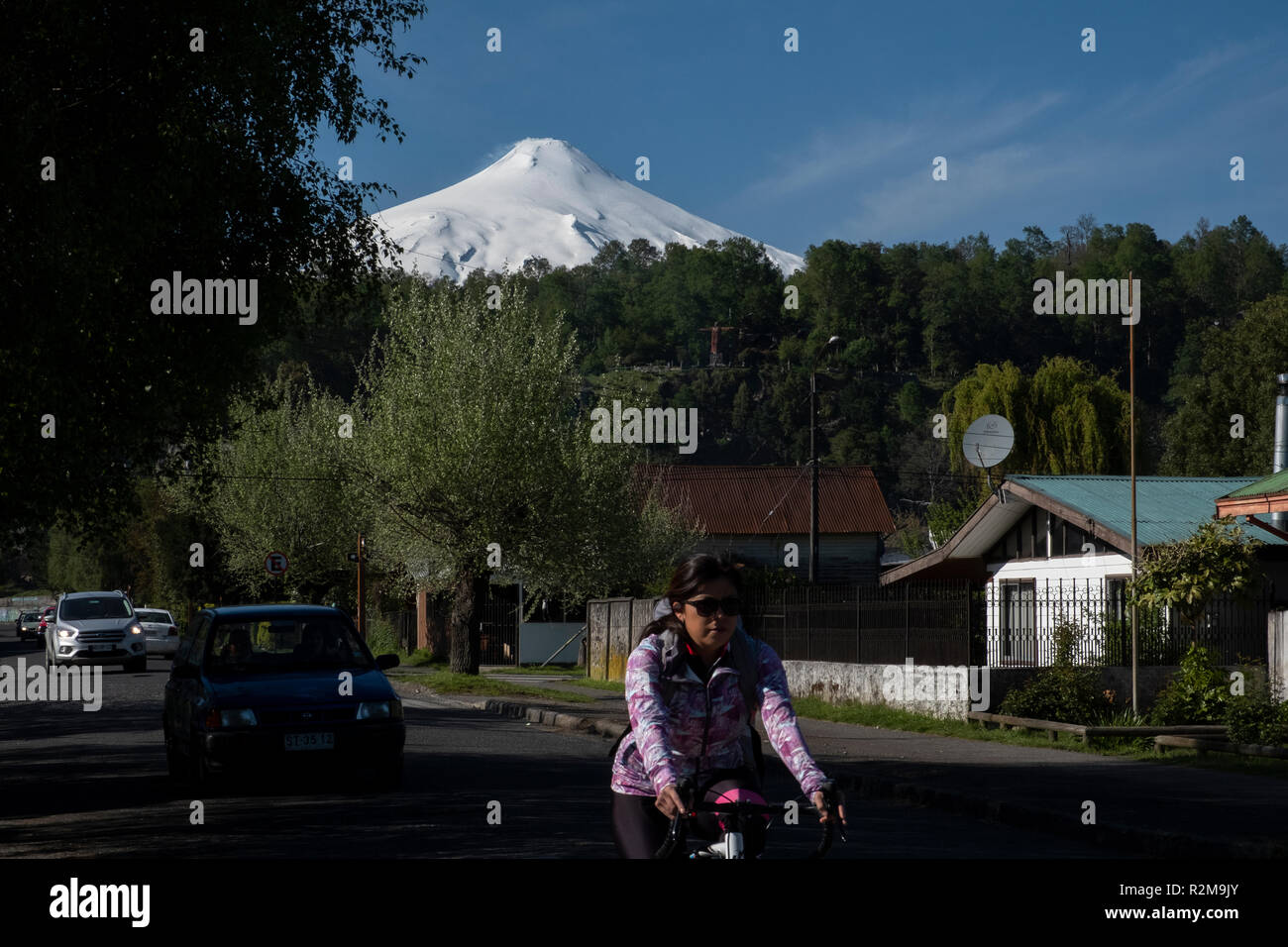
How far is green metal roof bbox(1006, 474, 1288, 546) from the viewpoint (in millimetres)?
25016

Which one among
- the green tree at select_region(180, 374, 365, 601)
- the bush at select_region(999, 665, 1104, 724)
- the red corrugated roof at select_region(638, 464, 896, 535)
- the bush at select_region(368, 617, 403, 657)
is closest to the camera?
the bush at select_region(999, 665, 1104, 724)

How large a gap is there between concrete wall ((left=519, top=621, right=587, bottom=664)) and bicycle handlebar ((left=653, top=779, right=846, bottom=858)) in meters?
40.6

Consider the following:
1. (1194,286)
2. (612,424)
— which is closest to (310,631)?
(612,424)

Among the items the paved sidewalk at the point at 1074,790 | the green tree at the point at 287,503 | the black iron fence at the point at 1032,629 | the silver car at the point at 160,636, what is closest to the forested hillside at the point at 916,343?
the green tree at the point at 287,503

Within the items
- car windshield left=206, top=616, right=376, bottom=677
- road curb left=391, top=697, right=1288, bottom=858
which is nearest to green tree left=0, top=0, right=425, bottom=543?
car windshield left=206, top=616, right=376, bottom=677

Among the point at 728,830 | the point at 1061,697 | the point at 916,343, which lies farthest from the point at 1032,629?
the point at 916,343

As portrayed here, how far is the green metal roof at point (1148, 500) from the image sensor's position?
2502cm

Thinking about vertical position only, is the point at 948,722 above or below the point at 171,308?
below

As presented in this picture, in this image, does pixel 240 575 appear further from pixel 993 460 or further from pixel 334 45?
pixel 334 45

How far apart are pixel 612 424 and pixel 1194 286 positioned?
91716 mm

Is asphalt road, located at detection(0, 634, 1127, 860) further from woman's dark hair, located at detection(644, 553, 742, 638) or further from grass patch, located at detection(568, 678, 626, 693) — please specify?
grass patch, located at detection(568, 678, 626, 693)

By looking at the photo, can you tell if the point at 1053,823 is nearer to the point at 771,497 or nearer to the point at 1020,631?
the point at 1020,631
